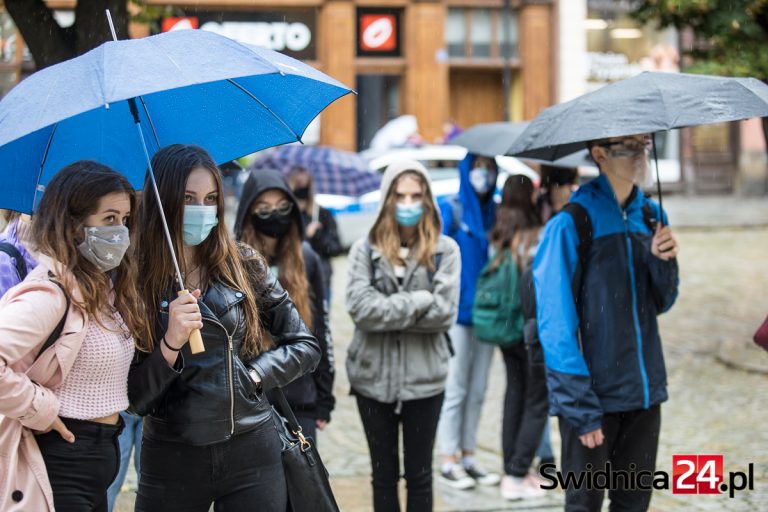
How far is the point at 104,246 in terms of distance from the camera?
11.1 feet

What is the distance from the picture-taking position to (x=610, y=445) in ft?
15.3

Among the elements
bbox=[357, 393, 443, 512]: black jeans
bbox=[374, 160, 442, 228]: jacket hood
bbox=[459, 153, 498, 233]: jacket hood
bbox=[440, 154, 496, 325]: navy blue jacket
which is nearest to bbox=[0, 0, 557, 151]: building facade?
bbox=[459, 153, 498, 233]: jacket hood

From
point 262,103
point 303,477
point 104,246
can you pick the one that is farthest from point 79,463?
point 262,103

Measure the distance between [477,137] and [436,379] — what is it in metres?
2.73

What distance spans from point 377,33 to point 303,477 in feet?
76.0

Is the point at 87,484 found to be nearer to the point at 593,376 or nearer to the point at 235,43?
the point at 235,43

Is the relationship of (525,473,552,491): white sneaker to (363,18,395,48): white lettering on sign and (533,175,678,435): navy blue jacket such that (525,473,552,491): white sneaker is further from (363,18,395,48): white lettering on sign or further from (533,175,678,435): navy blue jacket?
(363,18,395,48): white lettering on sign

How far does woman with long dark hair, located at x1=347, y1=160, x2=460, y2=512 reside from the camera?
5.34 metres

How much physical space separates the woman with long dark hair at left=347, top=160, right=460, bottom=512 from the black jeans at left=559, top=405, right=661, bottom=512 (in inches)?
37.3

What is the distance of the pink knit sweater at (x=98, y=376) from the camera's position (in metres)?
3.29

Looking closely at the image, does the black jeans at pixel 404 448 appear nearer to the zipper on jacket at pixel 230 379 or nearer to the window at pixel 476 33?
the zipper on jacket at pixel 230 379

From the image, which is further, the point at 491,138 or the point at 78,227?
the point at 491,138

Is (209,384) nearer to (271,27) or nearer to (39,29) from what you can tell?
(39,29)

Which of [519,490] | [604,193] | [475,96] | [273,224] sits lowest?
[519,490]
